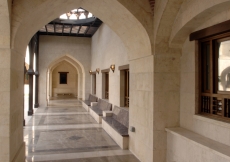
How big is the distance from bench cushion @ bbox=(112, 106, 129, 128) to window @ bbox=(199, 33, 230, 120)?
10.4ft

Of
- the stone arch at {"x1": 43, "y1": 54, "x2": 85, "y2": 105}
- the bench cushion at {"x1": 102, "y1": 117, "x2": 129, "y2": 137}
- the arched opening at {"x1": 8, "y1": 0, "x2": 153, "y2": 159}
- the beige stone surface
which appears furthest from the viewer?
the stone arch at {"x1": 43, "y1": 54, "x2": 85, "y2": 105}

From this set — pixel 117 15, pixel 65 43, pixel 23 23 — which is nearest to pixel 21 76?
pixel 23 23

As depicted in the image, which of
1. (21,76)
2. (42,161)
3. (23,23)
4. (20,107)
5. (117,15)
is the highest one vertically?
(117,15)

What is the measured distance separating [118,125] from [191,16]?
4.31m

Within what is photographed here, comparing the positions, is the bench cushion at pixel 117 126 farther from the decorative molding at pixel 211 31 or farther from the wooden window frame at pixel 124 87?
the decorative molding at pixel 211 31

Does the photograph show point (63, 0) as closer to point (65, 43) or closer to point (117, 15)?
point (117, 15)

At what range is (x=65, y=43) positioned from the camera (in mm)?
15109

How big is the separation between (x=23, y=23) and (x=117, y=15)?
2035mm

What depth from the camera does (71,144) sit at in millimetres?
6223

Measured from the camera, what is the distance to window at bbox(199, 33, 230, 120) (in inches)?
137

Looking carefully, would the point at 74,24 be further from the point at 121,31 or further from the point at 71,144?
the point at 71,144

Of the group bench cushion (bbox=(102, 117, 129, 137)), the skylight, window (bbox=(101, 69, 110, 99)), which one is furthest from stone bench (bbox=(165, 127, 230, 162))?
the skylight

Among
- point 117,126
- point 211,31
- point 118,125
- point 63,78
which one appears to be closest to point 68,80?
point 63,78
